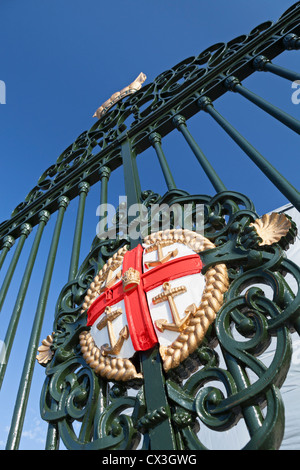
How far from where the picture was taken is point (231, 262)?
145 centimetres

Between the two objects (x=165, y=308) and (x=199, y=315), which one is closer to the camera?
(x=199, y=315)

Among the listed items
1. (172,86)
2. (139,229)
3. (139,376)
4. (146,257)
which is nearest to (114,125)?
(172,86)

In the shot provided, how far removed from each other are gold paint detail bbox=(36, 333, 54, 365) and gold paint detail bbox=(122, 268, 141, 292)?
20.9 inches

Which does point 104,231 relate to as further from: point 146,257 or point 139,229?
point 146,257

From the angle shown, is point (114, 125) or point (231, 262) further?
point (114, 125)

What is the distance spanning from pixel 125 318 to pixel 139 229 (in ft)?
1.96

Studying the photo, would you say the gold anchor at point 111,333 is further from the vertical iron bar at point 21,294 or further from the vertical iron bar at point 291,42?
the vertical iron bar at point 291,42

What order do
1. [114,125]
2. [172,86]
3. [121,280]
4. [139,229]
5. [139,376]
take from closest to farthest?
[139,376] → [121,280] → [139,229] → [172,86] → [114,125]

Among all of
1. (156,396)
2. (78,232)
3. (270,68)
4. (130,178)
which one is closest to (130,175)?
(130,178)

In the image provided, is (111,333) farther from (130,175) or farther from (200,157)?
(130,175)

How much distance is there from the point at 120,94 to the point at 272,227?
7.67 ft

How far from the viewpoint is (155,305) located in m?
1.46

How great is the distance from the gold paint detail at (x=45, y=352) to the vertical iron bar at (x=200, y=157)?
41.4 inches

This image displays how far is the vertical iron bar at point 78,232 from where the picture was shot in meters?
2.15
